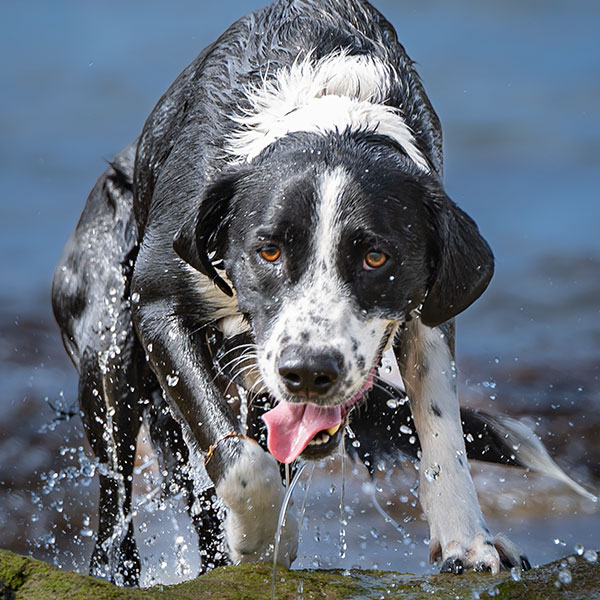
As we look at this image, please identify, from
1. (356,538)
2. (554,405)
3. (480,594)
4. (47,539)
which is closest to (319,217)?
(480,594)

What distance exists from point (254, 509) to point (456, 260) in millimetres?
1002

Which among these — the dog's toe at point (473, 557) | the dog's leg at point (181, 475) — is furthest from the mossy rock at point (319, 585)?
the dog's leg at point (181, 475)

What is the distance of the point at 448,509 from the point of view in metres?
3.44

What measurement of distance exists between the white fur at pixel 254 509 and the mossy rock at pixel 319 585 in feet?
0.69

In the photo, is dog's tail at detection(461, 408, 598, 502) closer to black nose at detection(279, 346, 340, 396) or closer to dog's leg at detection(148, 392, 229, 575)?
dog's leg at detection(148, 392, 229, 575)

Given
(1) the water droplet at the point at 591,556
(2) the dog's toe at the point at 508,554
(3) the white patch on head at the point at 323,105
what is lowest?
(1) the water droplet at the point at 591,556

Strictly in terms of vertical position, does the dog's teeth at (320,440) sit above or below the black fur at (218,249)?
below

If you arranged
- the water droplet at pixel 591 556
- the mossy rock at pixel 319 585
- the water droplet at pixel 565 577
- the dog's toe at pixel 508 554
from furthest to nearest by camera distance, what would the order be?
the dog's toe at pixel 508 554
the water droplet at pixel 591 556
the water droplet at pixel 565 577
the mossy rock at pixel 319 585

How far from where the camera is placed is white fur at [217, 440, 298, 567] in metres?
3.27

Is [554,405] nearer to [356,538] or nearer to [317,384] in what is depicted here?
[356,538]

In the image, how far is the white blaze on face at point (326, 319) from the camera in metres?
3.01

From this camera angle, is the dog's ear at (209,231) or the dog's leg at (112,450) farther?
the dog's leg at (112,450)

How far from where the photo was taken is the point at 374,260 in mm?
3182

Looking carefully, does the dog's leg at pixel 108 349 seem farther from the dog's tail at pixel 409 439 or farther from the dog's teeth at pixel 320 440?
the dog's teeth at pixel 320 440
